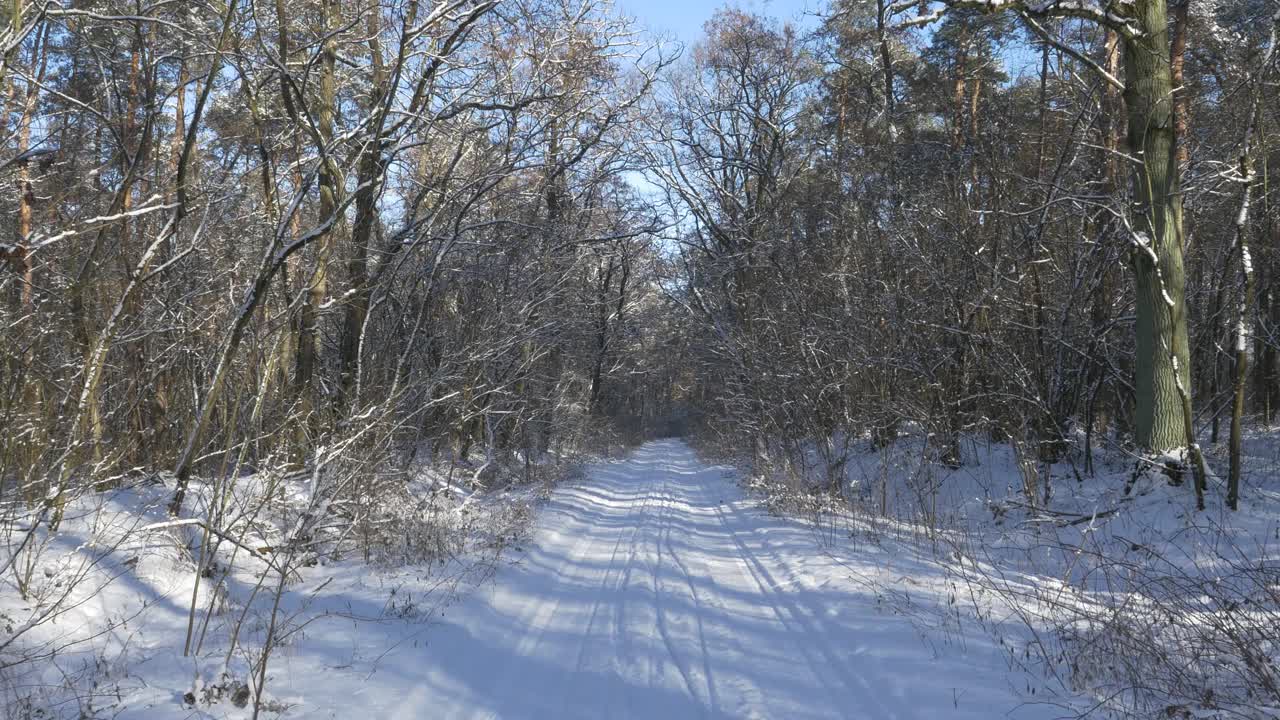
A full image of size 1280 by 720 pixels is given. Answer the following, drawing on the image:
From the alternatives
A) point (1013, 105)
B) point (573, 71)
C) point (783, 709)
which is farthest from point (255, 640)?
point (1013, 105)

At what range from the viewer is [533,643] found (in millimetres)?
5242

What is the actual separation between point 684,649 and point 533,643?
3.55ft

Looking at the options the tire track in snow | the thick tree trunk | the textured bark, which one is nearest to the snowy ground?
the tire track in snow

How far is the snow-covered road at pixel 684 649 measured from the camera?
4.12 metres

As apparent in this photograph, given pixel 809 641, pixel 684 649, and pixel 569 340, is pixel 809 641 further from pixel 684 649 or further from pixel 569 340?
pixel 569 340

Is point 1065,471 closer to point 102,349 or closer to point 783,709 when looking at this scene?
point 783,709

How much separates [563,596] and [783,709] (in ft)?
9.56

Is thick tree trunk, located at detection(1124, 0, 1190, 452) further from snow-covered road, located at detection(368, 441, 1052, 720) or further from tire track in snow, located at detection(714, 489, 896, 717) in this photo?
tire track in snow, located at detection(714, 489, 896, 717)

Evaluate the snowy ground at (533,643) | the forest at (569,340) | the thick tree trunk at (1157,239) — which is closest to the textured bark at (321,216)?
the forest at (569,340)

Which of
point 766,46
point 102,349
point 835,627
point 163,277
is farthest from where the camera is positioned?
point 766,46

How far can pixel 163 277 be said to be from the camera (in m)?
8.55

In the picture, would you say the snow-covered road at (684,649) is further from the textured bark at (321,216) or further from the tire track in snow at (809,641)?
the textured bark at (321,216)

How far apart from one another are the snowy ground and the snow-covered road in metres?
0.02

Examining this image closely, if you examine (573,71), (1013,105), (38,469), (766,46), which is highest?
(766,46)
